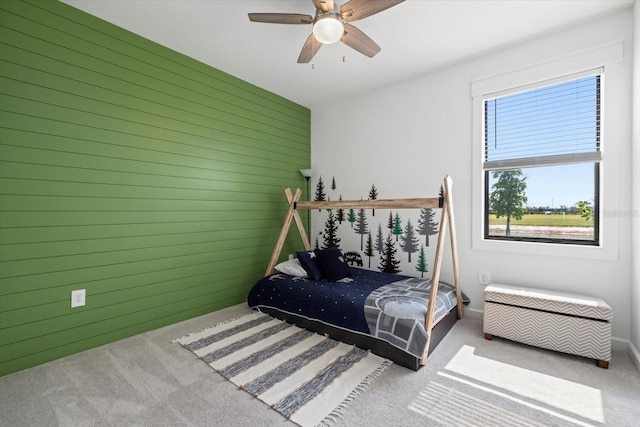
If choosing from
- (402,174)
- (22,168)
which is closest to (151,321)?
(22,168)

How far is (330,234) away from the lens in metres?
4.11

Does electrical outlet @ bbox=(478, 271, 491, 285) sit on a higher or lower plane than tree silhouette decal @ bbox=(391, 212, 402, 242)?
lower

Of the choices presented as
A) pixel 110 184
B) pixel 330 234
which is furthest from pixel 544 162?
pixel 110 184

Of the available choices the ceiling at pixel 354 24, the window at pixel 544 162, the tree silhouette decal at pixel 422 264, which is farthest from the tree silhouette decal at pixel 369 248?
the ceiling at pixel 354 24

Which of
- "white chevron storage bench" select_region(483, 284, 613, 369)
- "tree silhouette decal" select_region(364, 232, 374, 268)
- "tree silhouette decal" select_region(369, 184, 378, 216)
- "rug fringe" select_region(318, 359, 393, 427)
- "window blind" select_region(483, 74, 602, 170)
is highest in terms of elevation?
"window blind" select_region(483, 74, 602, 170)

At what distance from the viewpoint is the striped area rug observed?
5.52 ft

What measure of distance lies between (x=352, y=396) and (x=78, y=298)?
216cm

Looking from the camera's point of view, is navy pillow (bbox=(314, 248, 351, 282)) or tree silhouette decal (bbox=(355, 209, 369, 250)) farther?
tree silhouette decal (bbox=(355, 209, 369, 250))

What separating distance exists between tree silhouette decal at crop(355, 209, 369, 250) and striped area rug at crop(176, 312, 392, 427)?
1553 mm

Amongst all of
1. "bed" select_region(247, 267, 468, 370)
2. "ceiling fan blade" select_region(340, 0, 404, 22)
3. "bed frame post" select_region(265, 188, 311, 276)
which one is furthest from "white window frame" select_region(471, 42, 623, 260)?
"bed frame post" select_region(265, 188, 311, 276)

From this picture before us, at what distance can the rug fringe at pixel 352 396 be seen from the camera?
155cm

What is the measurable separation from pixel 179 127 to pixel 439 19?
8.16 feet

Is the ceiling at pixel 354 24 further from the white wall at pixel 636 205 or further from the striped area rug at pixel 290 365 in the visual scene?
the striped area rug at pixel 290 365

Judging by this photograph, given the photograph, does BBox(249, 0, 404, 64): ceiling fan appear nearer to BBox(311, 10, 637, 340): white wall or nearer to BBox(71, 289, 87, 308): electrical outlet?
BBox(311, 10, 637, 340): white wall
